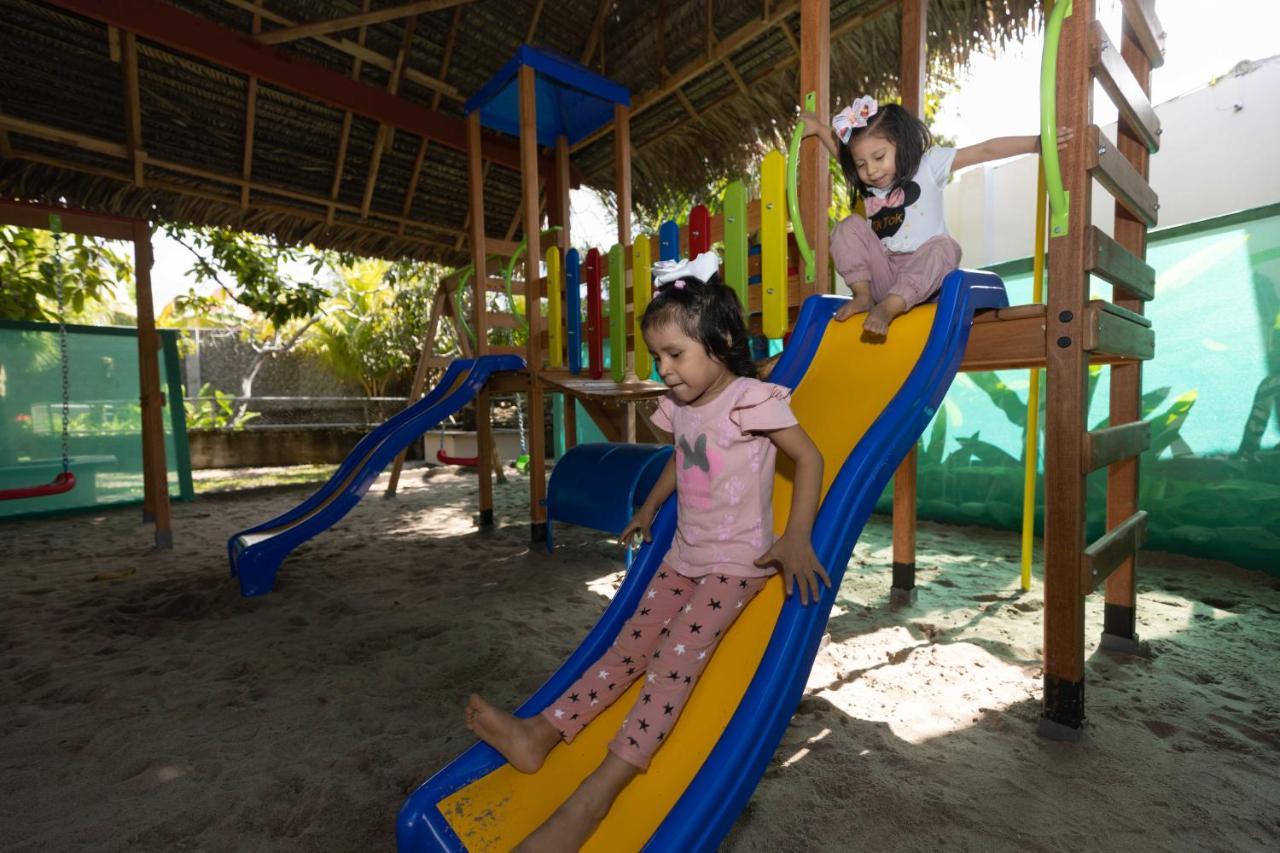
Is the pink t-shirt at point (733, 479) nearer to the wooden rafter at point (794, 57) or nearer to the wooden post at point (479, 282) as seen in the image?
the wooden post at point (479, 282)

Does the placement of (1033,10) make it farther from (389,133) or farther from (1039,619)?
(389,133)

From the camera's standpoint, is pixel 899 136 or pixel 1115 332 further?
pixel 899 136

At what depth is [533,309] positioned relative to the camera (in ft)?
15.8

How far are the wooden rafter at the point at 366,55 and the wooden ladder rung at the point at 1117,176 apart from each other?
565cm

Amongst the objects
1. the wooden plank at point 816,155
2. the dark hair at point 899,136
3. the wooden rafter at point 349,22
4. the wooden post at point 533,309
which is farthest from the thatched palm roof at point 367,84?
the dark hair at point 899,136

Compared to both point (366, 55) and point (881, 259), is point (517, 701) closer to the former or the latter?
point (881, 259)

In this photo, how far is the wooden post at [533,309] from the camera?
4766 millimetres

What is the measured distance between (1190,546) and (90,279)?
32.6ft

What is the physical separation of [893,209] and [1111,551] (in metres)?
1.51

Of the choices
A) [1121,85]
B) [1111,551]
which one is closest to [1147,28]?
→ [1121,85]

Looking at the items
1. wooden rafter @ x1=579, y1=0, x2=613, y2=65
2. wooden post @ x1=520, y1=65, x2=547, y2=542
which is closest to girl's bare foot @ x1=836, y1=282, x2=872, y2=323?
wooden post @ x1=520, y1=65, x2=547, y2=542

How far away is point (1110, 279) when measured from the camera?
2.16 metres

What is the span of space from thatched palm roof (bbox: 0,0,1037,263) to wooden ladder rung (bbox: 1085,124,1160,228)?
2896 millimetres

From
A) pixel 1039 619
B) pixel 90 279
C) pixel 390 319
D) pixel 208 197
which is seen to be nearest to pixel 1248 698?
pixel 1039 619
